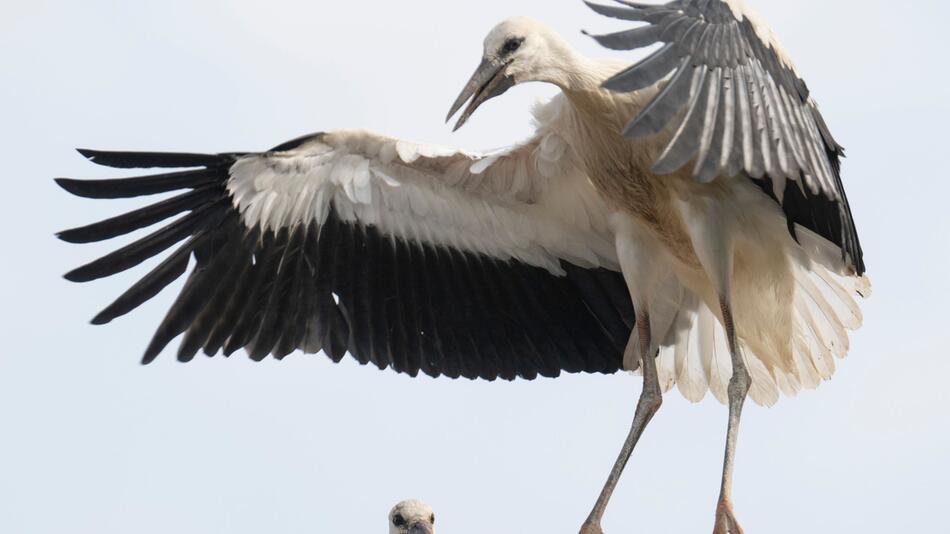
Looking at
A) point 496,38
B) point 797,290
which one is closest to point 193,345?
point 496,38

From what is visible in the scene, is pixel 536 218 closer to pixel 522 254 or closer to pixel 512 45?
pixel 522 254

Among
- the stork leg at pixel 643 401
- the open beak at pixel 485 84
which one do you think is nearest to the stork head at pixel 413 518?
the stork leg at pixel 643 401

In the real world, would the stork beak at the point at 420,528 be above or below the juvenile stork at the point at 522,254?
below

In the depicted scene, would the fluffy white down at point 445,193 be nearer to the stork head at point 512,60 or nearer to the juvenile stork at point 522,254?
the juvenile stork at point 522,254

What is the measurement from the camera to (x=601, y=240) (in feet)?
31.6

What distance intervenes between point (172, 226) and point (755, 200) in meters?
2.70

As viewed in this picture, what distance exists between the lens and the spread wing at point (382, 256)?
30.2ft

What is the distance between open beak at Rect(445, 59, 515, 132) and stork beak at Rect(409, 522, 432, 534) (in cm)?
246

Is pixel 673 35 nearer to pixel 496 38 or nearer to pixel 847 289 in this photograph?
pixel 496 38

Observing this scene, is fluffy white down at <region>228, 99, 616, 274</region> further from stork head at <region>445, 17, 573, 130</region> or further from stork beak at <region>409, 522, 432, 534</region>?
stork beak at <region>409, 522, 432, 534</region>

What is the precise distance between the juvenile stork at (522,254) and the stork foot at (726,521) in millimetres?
11

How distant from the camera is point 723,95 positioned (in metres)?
7.39

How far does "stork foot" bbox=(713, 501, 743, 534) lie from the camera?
846cm

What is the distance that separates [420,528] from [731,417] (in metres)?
1.82
